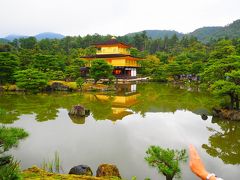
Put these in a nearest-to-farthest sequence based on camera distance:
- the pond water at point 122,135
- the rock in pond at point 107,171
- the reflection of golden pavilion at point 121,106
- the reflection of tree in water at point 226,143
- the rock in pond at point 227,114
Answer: the rock in pond at point 107,171
the pond water at point 122,135
the reflection of tree in water at point 226,143
the rock in pond at point 227,114
the reflection of golden pavilion at point 121,106

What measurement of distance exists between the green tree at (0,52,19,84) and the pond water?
730cm

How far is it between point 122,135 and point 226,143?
4343 millimetres

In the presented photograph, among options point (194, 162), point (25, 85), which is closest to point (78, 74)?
point (25, 85)

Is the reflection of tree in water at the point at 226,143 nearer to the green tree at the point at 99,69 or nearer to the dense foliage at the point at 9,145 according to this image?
the dense foliage at the point at 9,145

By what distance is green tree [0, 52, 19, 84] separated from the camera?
24.7m

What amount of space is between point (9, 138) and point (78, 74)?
94.4 feet

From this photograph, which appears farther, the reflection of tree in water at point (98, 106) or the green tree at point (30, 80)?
the green tree at point (30, 80)

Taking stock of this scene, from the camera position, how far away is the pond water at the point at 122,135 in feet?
26.4

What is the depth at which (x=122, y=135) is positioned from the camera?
11016 millimetres

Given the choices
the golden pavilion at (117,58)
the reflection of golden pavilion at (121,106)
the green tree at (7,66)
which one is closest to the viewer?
the reflection of golden pavilion at (121,106)

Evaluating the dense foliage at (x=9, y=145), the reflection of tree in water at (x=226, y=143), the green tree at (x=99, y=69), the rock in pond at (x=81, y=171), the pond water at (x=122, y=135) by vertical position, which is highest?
the green tree at (x=99, y=69)

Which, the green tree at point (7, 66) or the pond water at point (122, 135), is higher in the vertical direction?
the green tree at point (7, 66)

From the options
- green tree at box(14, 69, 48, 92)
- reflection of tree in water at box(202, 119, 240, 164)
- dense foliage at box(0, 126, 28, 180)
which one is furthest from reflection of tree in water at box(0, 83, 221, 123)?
dense foliage at box(0, 126, 28, 180)

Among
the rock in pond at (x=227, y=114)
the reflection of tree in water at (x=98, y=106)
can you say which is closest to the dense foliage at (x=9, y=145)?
the reflection of tree in water at (x=98, y=106)
